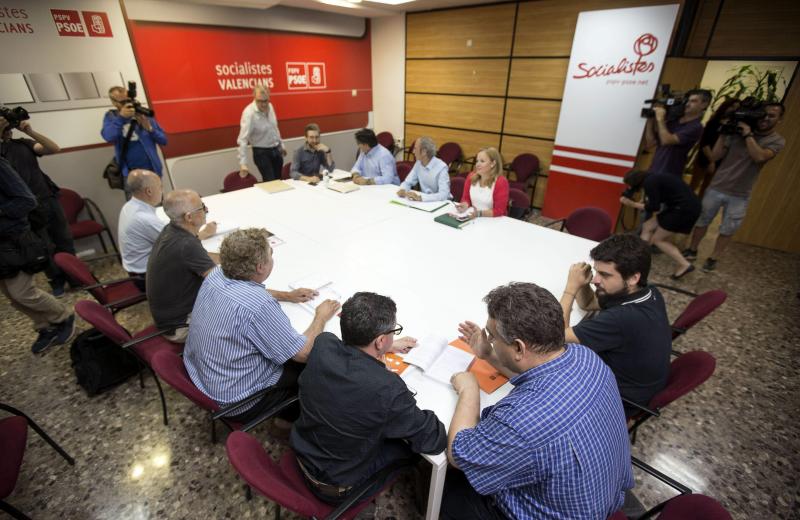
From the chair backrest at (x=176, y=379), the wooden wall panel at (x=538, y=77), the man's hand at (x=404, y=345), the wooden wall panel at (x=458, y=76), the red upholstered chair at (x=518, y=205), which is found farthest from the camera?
the wooden wall panel at (x=458, y=76)

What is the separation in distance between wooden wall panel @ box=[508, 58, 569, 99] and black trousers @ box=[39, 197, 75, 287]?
5.74 metres

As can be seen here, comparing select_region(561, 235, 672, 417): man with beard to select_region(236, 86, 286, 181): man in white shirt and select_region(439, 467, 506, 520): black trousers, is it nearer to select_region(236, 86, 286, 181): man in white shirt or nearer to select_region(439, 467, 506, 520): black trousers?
select_region(439, 467, 506, 520): black trousers

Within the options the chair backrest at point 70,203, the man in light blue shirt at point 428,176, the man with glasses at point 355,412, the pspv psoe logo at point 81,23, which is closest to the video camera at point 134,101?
the pspv psoe logo at point 81,23

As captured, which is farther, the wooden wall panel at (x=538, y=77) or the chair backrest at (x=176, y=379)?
the wooden wall panel at (x=538, y=77)

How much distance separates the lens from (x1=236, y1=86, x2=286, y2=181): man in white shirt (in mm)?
4738

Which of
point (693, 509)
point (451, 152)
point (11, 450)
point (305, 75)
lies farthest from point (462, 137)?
point (11, 450)

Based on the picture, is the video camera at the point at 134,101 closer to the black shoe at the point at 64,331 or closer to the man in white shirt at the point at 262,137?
the man in white shirt at the point at 262,137

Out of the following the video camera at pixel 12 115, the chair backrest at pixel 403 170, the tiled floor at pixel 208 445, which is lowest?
the tiled floor at pixel 208 445

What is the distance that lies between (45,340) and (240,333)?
2603 millimetres

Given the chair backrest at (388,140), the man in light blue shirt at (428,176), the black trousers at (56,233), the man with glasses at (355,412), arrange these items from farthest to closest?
the chair backrest at (388,140)
the man in light blue shirt at (428,176)
the black trousers at (56,233)
the man with glasses at (355,412)

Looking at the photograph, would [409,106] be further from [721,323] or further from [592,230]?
[721,323]

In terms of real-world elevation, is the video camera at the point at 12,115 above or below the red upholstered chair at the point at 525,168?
above

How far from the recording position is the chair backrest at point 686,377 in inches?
59.0

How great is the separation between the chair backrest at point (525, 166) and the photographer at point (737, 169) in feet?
6.61
